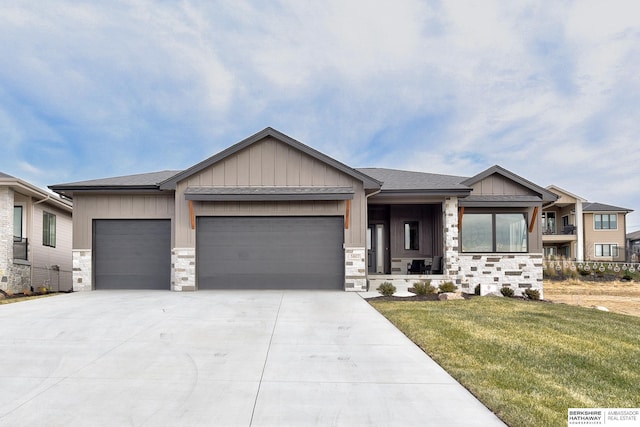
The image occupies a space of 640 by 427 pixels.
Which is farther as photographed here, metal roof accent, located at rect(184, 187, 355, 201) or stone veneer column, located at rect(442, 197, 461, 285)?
stone veneer column, located at rect(442, 197, 461, 285)

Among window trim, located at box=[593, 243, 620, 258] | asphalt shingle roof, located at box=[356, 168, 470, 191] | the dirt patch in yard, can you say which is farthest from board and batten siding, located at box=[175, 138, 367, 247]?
window trim, located at box=[593, 243, 620, 258]

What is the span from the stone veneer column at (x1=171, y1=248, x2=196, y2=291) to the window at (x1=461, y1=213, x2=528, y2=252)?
9.69 metres

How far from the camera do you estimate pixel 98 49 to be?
18297 mm

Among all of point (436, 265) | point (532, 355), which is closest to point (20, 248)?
point (436, 265)

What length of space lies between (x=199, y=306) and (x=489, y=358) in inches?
272

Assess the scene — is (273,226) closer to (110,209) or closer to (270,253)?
(270,253)

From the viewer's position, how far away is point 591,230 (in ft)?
123

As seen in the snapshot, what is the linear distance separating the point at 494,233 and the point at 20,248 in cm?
1794

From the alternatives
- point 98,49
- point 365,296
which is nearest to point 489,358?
point 365,296

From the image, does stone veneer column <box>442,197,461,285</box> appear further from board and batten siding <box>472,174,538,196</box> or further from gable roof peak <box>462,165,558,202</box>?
board and batten siding <box>472,174,538,196</box>

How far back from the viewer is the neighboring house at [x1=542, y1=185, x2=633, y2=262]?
36.0m

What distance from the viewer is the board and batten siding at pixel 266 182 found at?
1354cm

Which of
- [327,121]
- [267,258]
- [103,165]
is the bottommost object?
[267,258]

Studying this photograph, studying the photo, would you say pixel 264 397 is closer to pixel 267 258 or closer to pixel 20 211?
pixel 267 258
